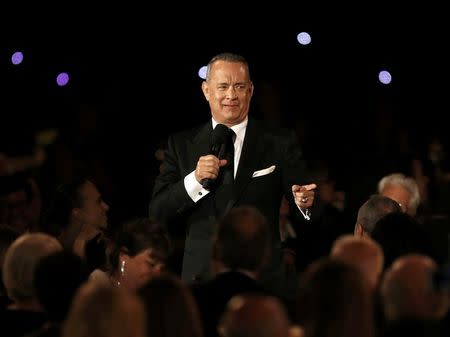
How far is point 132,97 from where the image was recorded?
27.2ft

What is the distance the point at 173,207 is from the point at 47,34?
144 inches

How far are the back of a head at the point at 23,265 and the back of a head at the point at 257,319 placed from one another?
3.71 ft

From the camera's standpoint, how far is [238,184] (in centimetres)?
471

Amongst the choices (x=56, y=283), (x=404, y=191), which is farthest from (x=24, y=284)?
(x=404, y=191)

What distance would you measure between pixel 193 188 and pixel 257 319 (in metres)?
1.92

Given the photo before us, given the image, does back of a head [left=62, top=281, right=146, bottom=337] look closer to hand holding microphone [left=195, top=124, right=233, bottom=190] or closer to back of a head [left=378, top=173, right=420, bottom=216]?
hand holding microphone [left=195, top=124, right=233, bottom=190]

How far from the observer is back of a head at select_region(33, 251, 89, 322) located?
348 cm

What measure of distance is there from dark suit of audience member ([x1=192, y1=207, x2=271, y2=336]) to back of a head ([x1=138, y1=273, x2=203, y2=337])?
54 centimetres

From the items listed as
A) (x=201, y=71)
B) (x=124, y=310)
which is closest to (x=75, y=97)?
(x=201, y=71)

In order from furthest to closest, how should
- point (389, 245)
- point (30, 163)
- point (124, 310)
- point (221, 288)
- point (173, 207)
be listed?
point (30, 163)
point (173, 207)
point (389, 245)
point (221, 288)
point (124, 310)

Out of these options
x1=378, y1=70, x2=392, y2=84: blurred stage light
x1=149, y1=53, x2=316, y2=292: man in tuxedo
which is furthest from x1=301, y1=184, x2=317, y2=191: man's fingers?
x1=378, y1=70, x2=392, y2=84: blurred stage light

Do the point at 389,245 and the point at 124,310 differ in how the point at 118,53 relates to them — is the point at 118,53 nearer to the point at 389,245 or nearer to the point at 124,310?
the point at 389,245

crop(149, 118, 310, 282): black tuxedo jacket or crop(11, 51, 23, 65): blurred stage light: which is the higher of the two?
crop(11, 51, 23, 65): blurred stage light

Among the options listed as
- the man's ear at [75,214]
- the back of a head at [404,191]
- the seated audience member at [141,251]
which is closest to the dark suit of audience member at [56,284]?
the seated audience member at [141,251]
